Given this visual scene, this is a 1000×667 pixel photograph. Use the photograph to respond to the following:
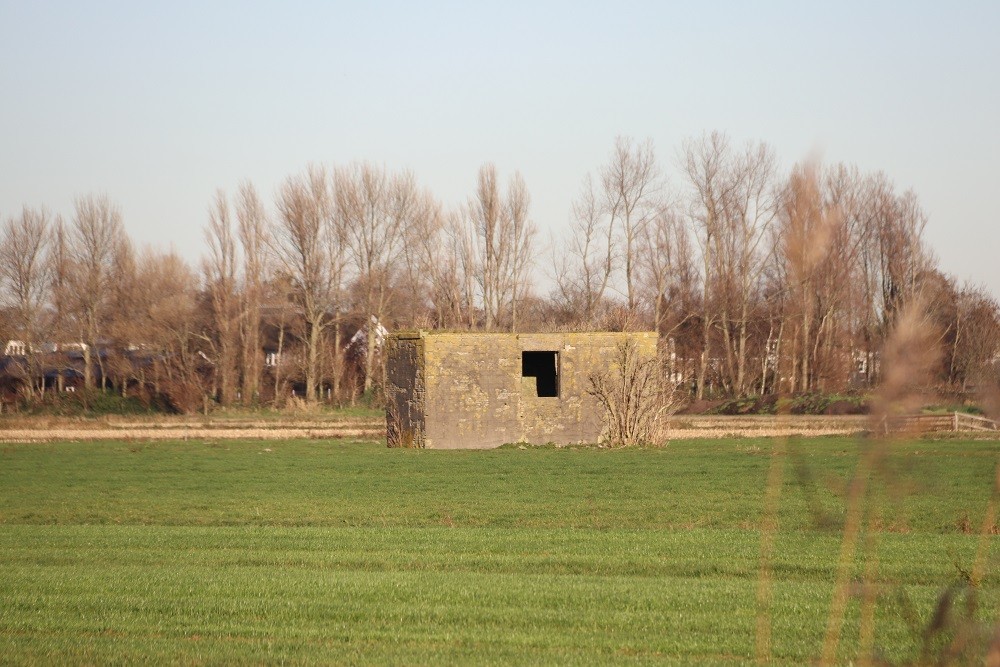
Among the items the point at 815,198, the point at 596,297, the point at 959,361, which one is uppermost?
the point at 596,297

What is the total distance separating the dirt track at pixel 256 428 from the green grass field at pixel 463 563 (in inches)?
571

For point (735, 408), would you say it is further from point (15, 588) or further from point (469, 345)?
point (15, 588)

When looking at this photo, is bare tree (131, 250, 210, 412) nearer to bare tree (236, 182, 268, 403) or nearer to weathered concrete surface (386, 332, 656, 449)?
bare tree (236, 182, 268, 403)

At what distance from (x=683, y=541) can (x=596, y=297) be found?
5027 centimetres

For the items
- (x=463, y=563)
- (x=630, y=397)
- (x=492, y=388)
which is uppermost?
(x=492, y=388)

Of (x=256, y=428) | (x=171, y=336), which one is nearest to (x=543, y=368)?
(x=256, y=428)

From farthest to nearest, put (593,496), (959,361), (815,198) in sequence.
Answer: (593,496) < (959,361) < (815,198)

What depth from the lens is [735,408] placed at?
5584cm

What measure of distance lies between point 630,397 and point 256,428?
17743 millimetres

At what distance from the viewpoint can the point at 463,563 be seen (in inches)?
494

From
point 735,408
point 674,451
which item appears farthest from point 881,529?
point 735,408

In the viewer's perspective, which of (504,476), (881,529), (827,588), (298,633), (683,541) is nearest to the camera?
(298,633)

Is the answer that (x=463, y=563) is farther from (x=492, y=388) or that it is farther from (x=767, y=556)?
(x=492, y=388)

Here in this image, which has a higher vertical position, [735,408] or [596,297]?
[596,297]
